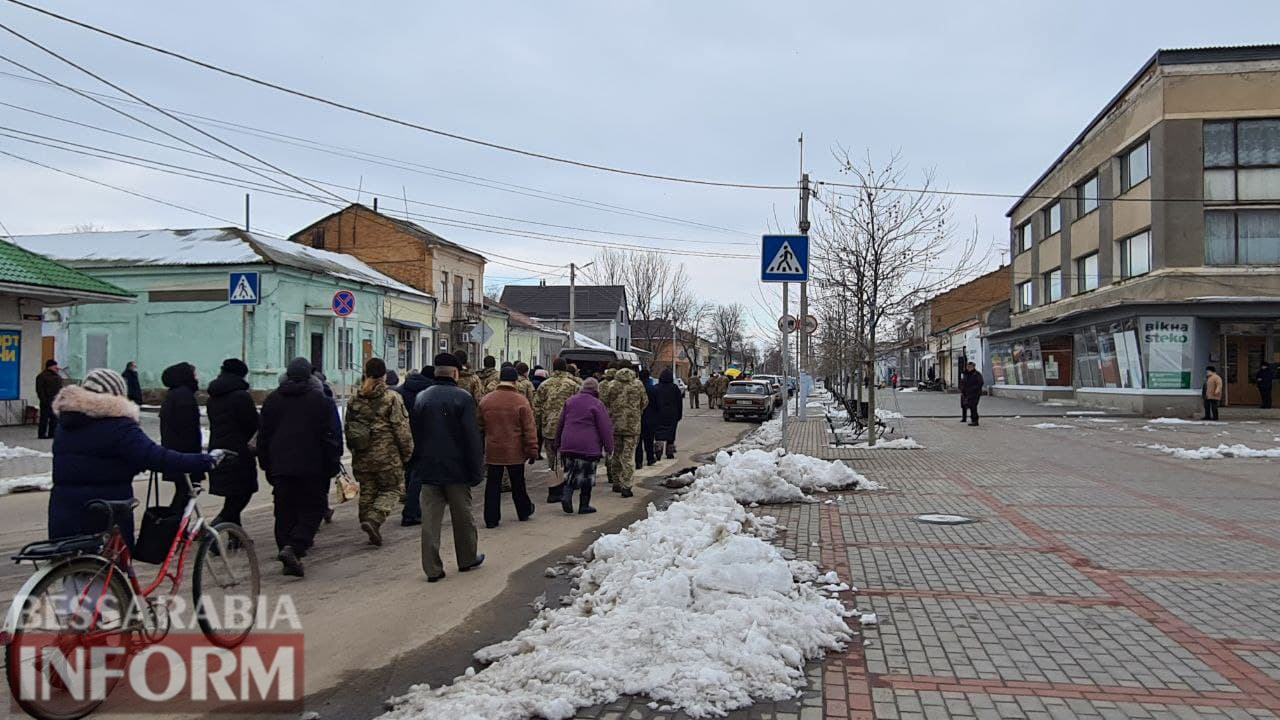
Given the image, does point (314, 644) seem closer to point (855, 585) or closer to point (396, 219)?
point (855, 585)

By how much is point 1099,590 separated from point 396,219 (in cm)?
4068

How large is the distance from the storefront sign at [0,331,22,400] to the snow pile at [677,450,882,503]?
43.8 feet

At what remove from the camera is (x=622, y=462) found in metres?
11.9

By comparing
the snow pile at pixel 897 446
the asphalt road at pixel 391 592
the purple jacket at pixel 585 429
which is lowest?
the asphalt road at pixel 391 592

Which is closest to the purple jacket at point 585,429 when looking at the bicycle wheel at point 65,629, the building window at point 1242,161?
the bicycle wheel at point 65,629

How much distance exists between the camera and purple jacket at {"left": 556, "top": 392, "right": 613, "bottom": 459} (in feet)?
32.7

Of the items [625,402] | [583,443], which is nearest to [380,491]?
[583,443]

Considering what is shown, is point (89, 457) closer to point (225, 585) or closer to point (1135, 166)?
point (225, 585)

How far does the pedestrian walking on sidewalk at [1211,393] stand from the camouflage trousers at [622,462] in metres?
20.6

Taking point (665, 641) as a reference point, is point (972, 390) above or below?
above

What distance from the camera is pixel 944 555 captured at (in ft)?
24.5

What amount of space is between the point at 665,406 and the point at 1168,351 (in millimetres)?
19903

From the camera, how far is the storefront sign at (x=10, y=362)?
1596cm

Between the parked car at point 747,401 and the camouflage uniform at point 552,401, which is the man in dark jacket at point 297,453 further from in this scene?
the parked car at point 747,401
